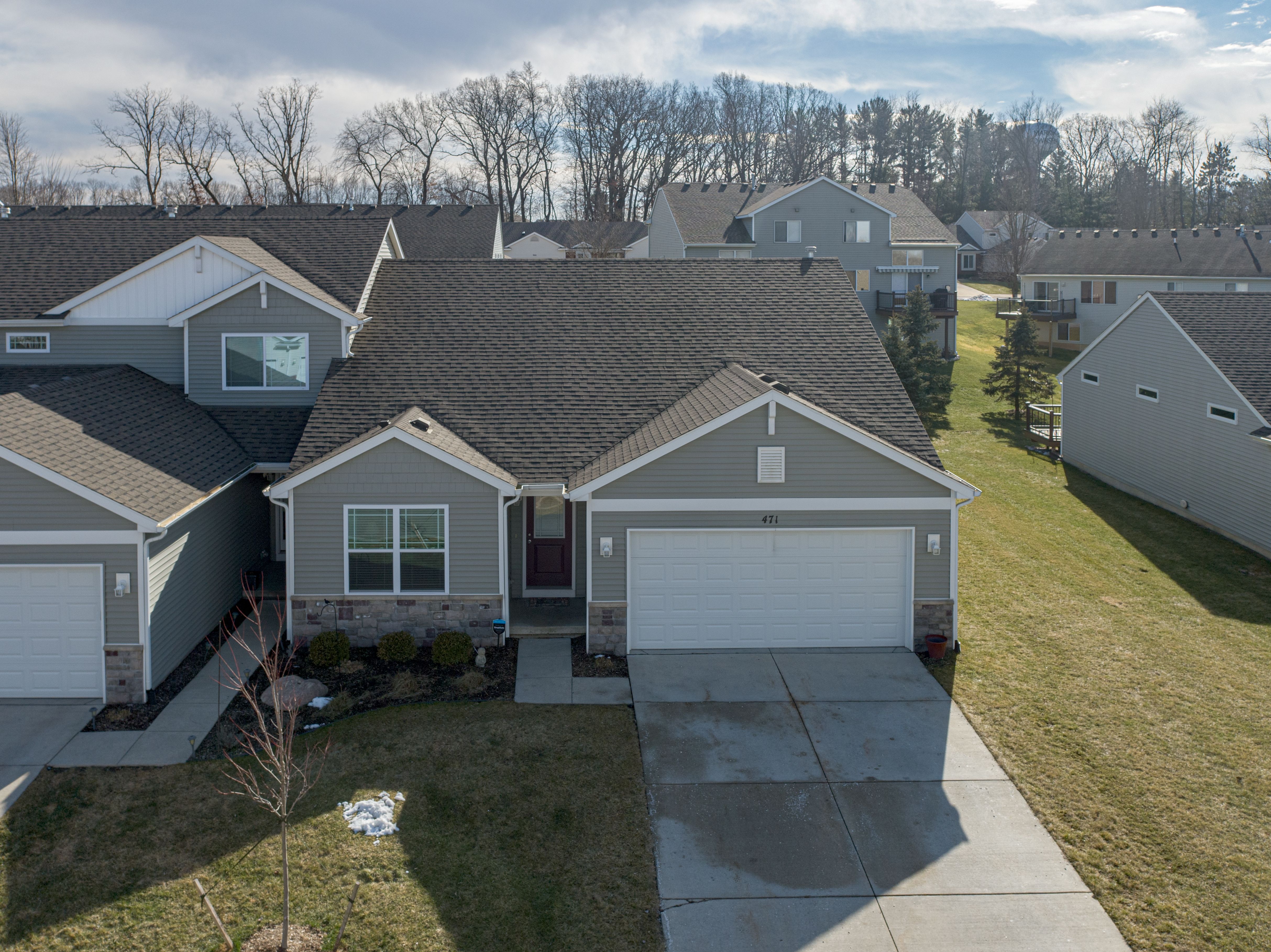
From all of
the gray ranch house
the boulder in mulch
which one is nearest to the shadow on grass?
the boulder in mulch

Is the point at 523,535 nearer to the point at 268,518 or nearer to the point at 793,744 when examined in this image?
the point at 268,518

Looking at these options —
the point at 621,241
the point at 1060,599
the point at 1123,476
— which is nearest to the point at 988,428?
the point at 1123,476

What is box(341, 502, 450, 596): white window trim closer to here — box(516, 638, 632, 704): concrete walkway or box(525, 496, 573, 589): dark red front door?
box(516, 638, 632, 704): concrete walkway

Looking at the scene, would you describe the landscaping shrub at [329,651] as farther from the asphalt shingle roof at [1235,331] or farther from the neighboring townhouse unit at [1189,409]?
the asphalt shingle roof at [1235,331]

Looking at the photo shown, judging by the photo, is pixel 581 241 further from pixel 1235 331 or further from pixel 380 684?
pixel 380 684

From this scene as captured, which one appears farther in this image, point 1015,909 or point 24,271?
point 24,271
